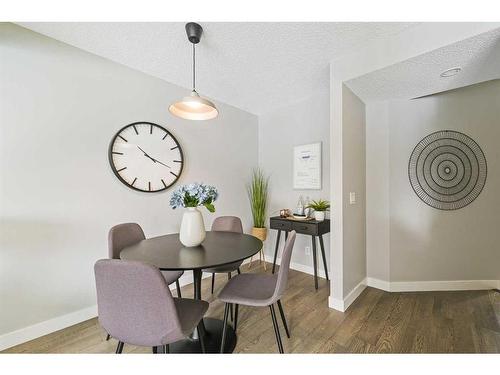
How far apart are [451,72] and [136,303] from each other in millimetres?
2818

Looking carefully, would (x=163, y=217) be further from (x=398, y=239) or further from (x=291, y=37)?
(x=398, y=239)

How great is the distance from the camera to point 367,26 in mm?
1649

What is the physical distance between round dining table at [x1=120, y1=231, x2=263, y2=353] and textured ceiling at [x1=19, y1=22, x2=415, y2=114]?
166 centimetres

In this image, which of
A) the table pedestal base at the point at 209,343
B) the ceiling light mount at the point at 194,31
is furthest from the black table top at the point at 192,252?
the ceiling light mount at the point at 194,31

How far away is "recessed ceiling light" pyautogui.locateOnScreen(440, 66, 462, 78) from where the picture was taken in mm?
1776

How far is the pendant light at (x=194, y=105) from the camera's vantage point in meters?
1.58

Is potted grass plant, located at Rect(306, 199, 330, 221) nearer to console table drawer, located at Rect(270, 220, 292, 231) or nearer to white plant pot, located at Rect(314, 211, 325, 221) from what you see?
white plant pot, located at Rect(314, 211, 325, 221)

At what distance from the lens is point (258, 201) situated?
323 centimetres

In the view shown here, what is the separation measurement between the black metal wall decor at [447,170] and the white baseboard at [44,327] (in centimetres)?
351

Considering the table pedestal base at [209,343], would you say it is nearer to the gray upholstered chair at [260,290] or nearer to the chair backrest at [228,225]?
the gray upholstered chair at [260,290]

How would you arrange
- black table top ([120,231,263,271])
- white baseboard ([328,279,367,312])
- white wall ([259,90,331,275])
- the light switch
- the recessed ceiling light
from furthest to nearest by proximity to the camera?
1. white wall ([259,90,331,275])
2. the light switch
3. white baseboard ([328,279,367,312])
4. the recessed ceiling light
5. black table top ([120,231,263,271])

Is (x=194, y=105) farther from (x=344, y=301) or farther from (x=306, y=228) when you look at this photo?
(x=344, y=301)

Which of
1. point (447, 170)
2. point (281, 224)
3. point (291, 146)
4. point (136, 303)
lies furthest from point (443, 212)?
point (136, 303)

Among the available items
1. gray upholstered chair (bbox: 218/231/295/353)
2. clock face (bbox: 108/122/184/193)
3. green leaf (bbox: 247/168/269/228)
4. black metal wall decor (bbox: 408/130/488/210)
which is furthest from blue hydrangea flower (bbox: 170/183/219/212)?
black metal wall decor (bbox: 408/130/488/210)
